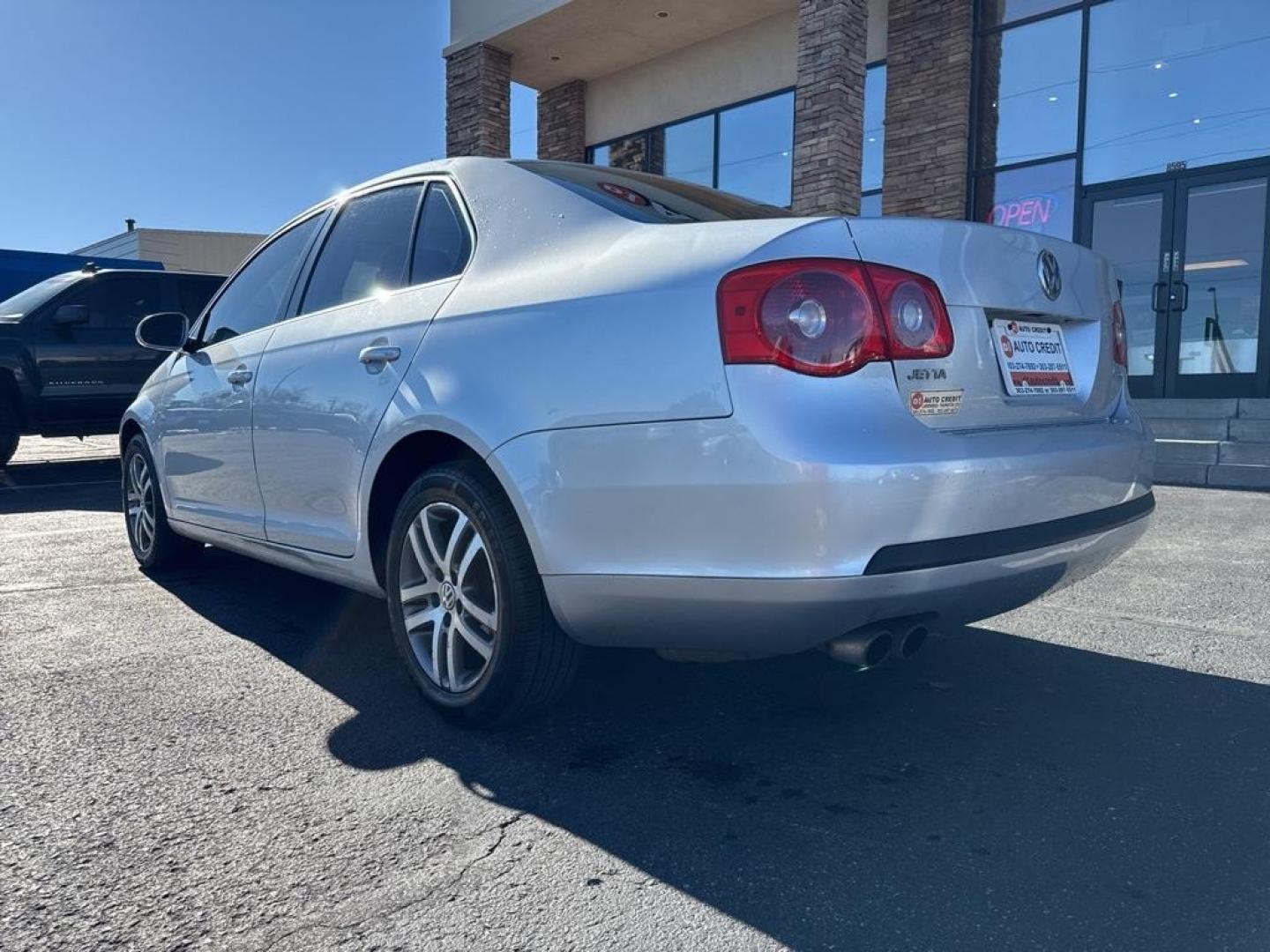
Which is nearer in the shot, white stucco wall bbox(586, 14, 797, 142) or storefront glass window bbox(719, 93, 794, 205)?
white stucco wall bbox(586, 14, 797, 142)

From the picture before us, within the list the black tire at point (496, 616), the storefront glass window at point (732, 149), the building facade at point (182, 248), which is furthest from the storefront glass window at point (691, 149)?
the building facade at point (182, 248)

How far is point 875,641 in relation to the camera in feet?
6.69

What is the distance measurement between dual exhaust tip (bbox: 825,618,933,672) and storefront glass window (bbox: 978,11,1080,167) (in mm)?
10165

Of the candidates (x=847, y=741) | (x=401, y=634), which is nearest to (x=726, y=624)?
(x=847, y=741)

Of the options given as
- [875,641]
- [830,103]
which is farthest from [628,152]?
[875,641]

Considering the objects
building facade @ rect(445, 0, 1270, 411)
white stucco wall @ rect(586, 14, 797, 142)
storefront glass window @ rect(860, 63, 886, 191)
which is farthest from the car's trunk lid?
white stucco wall @ rect(586, 14, 797, 142)

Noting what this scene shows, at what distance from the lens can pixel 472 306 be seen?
2502mm

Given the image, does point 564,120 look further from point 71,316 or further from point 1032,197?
point 71,316

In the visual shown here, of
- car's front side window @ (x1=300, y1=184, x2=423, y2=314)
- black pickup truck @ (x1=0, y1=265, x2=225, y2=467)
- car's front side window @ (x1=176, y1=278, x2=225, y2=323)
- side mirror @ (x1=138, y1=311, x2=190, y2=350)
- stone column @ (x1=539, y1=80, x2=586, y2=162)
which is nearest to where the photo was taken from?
car's front side window @ (x1=300, y1=184, x2=423, y2=314)

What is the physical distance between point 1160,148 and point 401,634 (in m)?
10.5

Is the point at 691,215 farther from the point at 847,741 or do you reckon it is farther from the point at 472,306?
the point at 847,741

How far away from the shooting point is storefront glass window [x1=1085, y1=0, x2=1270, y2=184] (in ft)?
31.5

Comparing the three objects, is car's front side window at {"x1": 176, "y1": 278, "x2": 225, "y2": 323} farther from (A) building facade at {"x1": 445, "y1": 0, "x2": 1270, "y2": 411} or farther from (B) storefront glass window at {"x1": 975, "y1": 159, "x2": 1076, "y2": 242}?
(B) storefront glass window at {"x1": 975, "y1": 159, "x2": 1076, "y2": 242}

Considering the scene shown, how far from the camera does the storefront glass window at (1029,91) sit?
10.4 meters
